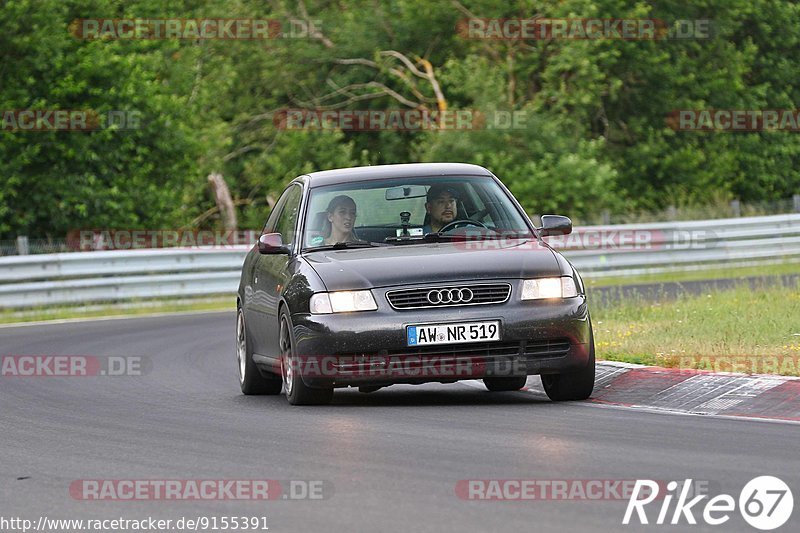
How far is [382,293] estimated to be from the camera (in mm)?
11133

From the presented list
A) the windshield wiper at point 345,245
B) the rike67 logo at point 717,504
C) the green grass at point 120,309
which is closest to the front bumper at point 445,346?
the windshield wiper at point 345,245

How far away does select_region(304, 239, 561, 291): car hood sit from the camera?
11164mm

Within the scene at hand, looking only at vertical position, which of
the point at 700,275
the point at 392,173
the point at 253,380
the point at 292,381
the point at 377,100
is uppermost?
the point at 392,173

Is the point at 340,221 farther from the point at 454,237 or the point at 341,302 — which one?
the point at 341,302

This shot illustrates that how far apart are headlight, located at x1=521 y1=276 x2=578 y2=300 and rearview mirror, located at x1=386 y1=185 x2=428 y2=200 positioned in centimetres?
145

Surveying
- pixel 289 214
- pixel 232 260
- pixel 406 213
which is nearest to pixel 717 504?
pixel 406 213

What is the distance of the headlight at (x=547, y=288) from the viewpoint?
1121cm

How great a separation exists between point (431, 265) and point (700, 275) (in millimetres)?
20021

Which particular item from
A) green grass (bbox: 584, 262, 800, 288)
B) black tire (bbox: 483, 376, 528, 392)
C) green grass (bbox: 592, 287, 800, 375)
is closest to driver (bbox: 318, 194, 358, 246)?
black tire (bbox: 483, 376, 528, 392)

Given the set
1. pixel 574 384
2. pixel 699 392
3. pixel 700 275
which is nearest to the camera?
pixel 699 392

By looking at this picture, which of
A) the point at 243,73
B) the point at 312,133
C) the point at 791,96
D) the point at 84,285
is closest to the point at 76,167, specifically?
the point at 84,285

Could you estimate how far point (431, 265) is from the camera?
11266mm

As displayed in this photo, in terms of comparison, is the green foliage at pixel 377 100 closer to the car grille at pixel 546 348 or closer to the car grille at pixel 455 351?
the car grille at pixel 455 351

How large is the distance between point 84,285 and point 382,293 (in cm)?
1601
